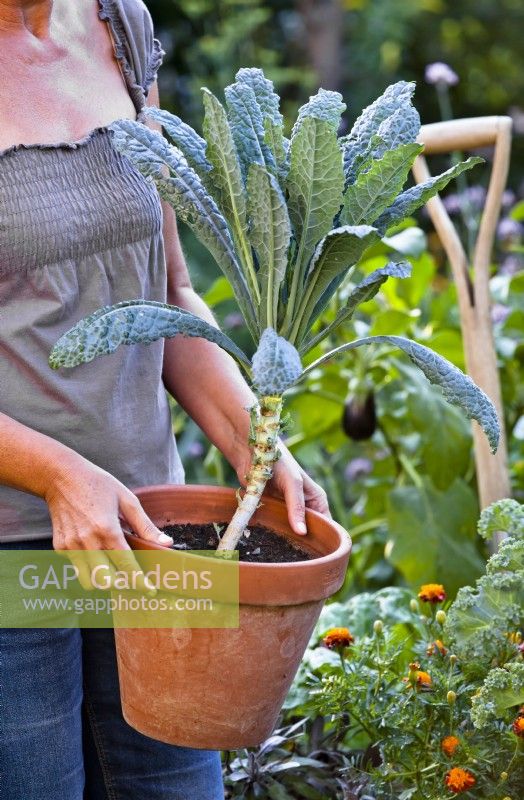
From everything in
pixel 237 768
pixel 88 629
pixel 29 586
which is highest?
pixel 29 586

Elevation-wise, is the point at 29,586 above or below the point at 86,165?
below

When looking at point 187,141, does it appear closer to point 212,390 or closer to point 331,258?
point 331,258

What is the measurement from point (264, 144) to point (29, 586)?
553mm

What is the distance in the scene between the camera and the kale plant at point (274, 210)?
3.26ft

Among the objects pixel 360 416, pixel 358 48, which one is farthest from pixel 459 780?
pixel 358 48

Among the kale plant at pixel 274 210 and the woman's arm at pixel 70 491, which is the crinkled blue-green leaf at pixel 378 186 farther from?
the woman's arm at pixel 70 491

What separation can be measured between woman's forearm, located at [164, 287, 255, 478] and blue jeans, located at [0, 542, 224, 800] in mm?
247

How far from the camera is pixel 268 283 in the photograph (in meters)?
1.07

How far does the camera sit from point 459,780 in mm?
1211

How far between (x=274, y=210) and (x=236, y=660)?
44cm

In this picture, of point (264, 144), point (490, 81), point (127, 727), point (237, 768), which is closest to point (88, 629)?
point (127, 727)

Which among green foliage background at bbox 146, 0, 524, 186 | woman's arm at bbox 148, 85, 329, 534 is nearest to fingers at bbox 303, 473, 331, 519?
woman's arm at bbox 148, 85, 329, 534

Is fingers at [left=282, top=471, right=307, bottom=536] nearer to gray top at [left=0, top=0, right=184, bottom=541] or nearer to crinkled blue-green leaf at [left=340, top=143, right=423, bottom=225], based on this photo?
gray top at [left=0, top=0, right=184, bottom=541]

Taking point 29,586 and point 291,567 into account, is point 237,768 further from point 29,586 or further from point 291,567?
point 291,567
